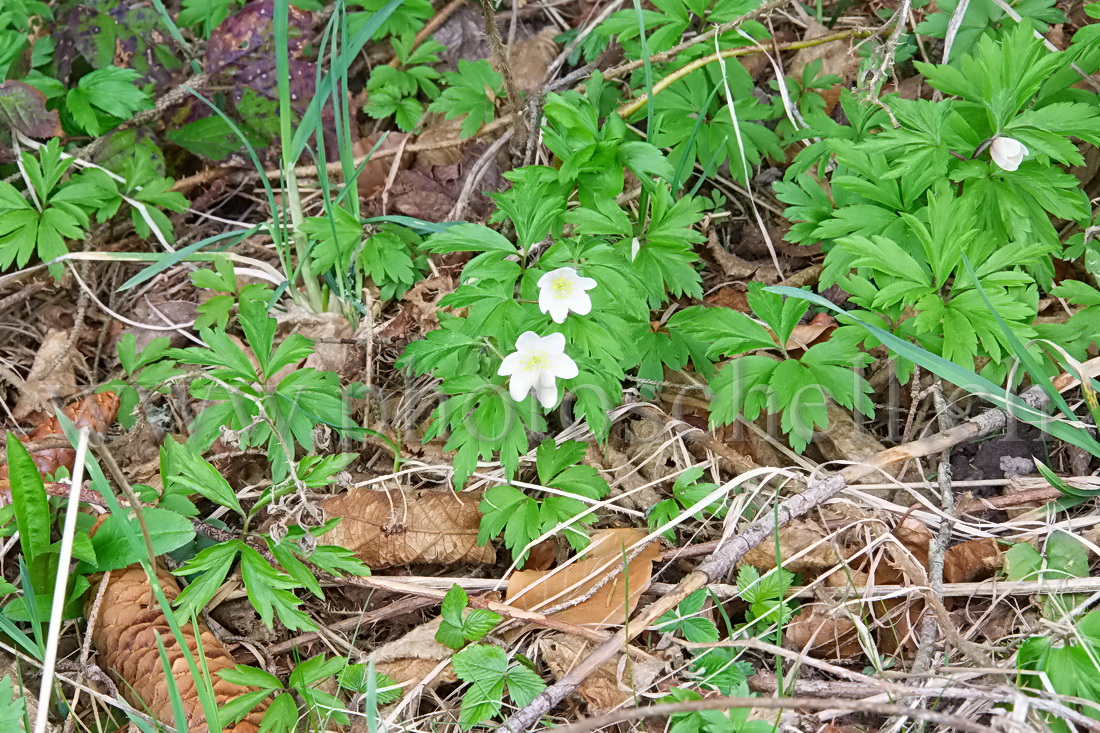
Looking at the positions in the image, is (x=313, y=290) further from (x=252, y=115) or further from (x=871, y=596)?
(x=871, y=596)

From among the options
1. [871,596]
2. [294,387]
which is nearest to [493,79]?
[294,387]

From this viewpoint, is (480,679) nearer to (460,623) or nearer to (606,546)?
(460,623)

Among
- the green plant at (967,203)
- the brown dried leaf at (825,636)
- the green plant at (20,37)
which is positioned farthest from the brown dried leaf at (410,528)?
the green plant at (20,37)

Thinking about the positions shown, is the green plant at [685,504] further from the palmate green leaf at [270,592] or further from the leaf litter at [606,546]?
the palmate green leaf at [270,592]

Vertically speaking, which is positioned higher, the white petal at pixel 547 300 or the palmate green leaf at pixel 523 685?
the white petal at pixel 547 300

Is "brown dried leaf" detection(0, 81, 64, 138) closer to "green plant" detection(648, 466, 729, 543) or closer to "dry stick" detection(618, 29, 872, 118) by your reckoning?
"dry stick" detection(618, 29, 872, 118)

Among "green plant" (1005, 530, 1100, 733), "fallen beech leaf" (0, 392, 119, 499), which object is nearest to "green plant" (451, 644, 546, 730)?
"green plant" (1005, 530, 1100, 733)

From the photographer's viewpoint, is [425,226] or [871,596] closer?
[871,596]

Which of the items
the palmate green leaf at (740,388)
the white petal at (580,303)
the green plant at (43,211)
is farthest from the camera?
the green plant at (43,211)
